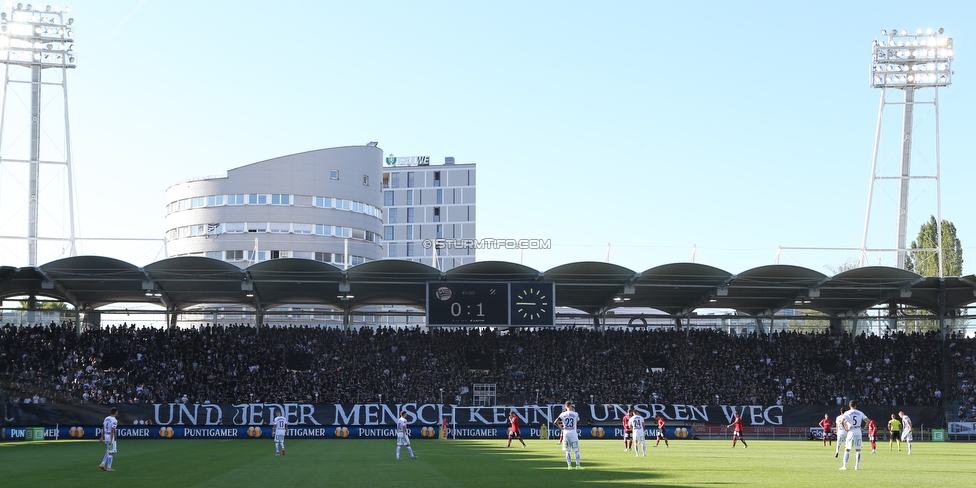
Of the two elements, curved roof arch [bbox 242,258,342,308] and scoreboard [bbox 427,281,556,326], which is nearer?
curved roof arch [bbox 242,258,342,308]

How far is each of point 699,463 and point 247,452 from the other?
17.1 metres

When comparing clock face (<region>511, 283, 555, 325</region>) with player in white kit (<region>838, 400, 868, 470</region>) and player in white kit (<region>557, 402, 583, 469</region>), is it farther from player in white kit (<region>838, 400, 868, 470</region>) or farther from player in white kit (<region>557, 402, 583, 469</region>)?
player in white kit (<region>838, 400, 868, 470</region>)

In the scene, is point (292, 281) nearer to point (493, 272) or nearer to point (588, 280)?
point (493, 272)

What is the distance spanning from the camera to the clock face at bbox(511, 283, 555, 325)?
53.4m

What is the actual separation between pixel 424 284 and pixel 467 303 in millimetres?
4092

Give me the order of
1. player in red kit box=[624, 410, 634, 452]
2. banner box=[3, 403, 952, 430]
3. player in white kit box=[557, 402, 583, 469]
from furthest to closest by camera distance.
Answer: banner box=[3, 403, 952, 430] < player in red kit box=[624, 410, 634, 452] < player in white kit box=[557, 402, 583, 469]

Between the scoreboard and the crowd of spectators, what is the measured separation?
5059 millimetres

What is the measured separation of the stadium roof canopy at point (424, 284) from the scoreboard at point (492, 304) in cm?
119

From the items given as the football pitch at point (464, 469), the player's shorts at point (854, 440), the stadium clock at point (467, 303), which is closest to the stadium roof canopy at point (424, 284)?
the stadium clock at point (467, 303)

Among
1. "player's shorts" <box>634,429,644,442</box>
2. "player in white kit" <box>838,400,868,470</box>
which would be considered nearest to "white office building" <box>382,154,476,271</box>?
"player's shorts" <box>634,429,644,442</box>

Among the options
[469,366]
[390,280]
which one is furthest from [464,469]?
[469,366]

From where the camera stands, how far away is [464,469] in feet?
83.4

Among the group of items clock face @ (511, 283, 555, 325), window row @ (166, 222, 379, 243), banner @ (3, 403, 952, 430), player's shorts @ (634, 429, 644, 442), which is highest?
window row @ (166, 222, 379, 243)

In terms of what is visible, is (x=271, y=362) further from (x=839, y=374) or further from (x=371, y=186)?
(x=371, y=186)
